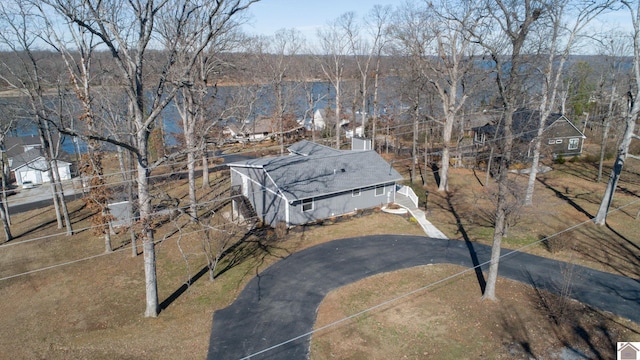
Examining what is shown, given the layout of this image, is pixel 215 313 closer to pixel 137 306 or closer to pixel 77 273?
pixel 137 306

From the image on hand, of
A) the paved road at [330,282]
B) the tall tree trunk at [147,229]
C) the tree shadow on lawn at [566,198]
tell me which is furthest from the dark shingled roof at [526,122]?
the tall tree trunk at [147,229]

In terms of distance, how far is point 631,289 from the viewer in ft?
52.4

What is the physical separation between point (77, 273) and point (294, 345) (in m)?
12.7

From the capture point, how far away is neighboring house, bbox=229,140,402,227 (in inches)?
920

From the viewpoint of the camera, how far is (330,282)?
684 inches

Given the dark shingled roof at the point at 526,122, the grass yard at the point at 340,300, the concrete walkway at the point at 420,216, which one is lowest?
the grass yard at the point at 340,300

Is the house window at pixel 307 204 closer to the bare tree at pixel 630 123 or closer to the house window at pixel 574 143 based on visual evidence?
the bare tree at pixel 630 123

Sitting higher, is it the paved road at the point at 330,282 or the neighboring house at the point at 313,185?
the neighboring house at the point at 313,185

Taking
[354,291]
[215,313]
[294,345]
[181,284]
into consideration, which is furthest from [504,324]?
[181,284]

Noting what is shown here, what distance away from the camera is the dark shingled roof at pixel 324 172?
2355cm

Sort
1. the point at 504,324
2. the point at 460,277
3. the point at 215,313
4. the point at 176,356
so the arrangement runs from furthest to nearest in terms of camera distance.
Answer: the point at 460,277
the point at 215,313
the point at 504,324
the point at 176,356

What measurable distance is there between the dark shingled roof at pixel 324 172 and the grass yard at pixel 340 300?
92.0 inches

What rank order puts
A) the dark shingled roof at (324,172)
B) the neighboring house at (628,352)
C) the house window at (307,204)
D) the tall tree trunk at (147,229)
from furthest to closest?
the house window at (307,204)
the dark shingled roof at (324,172)
the tall tree trunk at (147,229)
the neighboring house at (628,352)

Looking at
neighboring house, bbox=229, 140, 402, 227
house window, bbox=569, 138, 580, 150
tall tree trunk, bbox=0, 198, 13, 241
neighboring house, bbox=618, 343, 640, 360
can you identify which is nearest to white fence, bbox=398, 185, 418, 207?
neighboring house, bbox=229, 140, 402, 227
